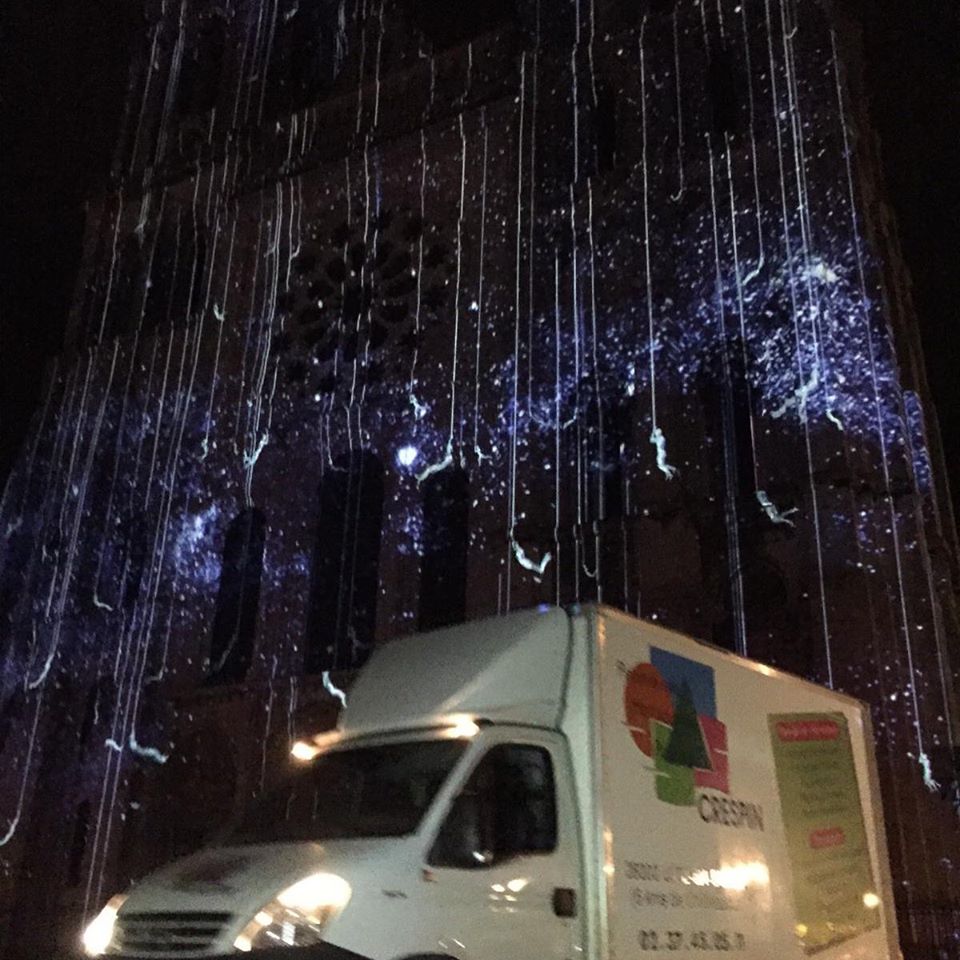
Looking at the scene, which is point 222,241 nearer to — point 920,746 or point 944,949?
point 920,746

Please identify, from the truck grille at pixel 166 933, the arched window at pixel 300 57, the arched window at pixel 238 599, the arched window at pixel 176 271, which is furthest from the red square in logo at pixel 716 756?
the arched window at pixel 300 57

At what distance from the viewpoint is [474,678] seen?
6152mm

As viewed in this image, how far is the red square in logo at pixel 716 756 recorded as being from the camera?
20.5 feet

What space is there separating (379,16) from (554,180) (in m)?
9.39

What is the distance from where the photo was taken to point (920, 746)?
12805 millimetres

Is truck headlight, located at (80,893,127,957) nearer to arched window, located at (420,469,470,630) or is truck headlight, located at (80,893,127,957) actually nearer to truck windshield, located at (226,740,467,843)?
truck windshield, located at (226,740,467,843)

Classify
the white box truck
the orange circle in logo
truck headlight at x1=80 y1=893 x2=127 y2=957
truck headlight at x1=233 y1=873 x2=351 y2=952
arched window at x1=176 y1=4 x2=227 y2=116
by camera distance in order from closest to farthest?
truck headlight at x1=233 y1=873 x2=351 y2=952, the white box truck, truck headlight at x1=80 y1=893 x2=127 y2=957, the orange circle in logo, arched window at x1=176 y1=4 x2=227 y2=116

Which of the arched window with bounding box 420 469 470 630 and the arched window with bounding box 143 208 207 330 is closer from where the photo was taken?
the arched window with bounding box 420 469 470 630

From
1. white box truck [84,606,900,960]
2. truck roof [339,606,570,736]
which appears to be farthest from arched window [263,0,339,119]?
white box truck [84,606,900,960]

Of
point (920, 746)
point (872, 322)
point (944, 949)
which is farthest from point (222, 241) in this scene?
point (944, 949)

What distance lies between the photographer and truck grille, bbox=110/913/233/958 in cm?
473

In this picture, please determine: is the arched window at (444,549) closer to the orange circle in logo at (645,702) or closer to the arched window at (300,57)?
the orange circle in logo at (645,702)

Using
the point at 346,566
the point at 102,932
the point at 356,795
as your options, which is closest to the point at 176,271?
the point at 346,566

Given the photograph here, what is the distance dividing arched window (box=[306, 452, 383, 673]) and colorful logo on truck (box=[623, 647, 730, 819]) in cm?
1219
